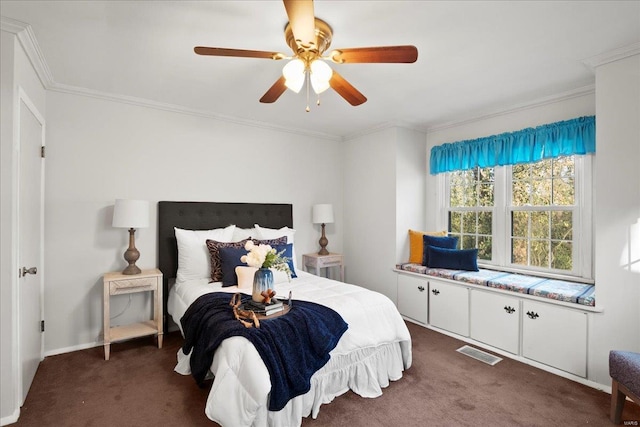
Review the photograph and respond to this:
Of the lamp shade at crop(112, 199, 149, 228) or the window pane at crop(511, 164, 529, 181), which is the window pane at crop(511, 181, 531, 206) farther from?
the lamp shade at crop(112, 199, 149, 228)

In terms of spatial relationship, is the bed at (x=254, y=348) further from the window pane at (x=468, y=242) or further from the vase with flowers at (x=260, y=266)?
the window pane at (x=468, y=242)

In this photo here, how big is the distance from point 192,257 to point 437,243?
283 cm

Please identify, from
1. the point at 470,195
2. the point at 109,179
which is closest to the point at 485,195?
the point at 470,195

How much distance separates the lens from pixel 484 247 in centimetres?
→ 395

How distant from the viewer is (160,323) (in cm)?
311

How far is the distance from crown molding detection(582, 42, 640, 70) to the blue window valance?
24.8 inches

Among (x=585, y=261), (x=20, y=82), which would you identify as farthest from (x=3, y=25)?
(x=585, y=261)

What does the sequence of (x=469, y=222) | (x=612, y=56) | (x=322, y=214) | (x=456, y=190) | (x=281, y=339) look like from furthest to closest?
(x=322, y=214) → (x=456, y=190) → (x=469, y=222) → (x=612, y=56) → (x=281, y=339)

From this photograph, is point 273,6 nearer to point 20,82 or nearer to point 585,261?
point 20,82

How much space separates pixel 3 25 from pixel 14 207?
1.15 m

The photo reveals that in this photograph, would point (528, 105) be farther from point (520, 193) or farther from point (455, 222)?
point (455, 222)

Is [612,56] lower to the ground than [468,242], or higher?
higher

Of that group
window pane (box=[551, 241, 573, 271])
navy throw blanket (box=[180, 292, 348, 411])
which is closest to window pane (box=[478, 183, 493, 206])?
window pane (box=[551, 241, 573, 271])

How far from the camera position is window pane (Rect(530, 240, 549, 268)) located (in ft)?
11.2
